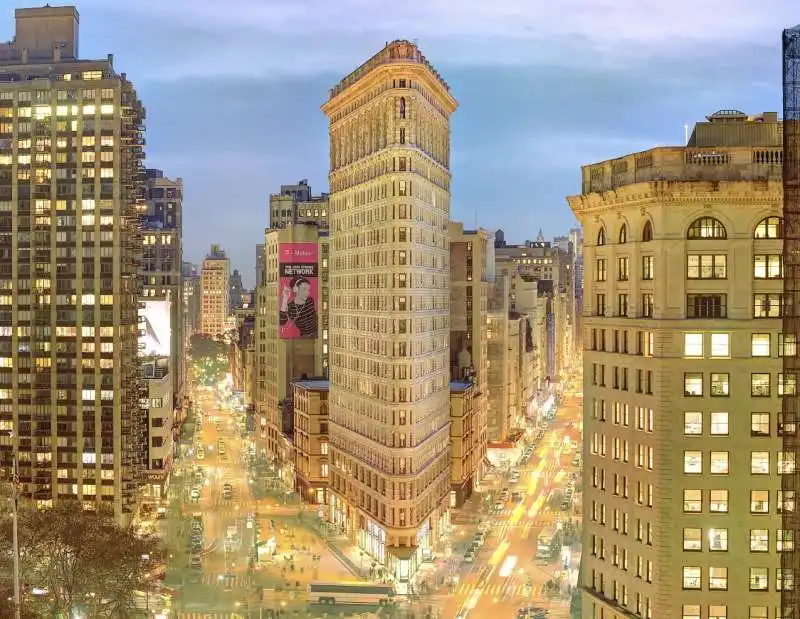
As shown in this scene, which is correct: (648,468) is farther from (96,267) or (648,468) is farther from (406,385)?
(96,267)

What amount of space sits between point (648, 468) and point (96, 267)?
10301 centimetres

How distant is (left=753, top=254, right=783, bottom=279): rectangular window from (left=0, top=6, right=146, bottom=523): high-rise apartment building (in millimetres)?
104841

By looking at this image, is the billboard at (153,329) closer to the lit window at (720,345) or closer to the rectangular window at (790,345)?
the lit window at (720,345)

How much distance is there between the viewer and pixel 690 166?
68375mm

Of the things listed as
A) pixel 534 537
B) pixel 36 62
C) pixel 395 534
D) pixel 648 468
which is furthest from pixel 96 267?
pixel 648 468

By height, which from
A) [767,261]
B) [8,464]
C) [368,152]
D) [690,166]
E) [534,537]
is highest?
[368,152]

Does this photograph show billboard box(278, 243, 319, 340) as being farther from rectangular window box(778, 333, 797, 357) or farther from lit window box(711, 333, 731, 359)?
rectangular window box(778, 333, 797, 357)

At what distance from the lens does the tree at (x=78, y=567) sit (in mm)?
92250

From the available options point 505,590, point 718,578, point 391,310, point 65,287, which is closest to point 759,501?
point 718,578

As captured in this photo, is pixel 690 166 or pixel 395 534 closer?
pixel 690 166

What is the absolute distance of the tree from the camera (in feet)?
303

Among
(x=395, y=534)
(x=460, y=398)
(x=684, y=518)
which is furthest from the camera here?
(x=460, y=398)

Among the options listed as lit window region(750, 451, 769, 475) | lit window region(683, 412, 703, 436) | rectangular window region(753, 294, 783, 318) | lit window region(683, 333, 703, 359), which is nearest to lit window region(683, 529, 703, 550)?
lit window region(750, 451, 769, 475)

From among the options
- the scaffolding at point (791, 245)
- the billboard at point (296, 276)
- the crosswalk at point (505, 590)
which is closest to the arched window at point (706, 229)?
the scaffolding at point (791, 245)
